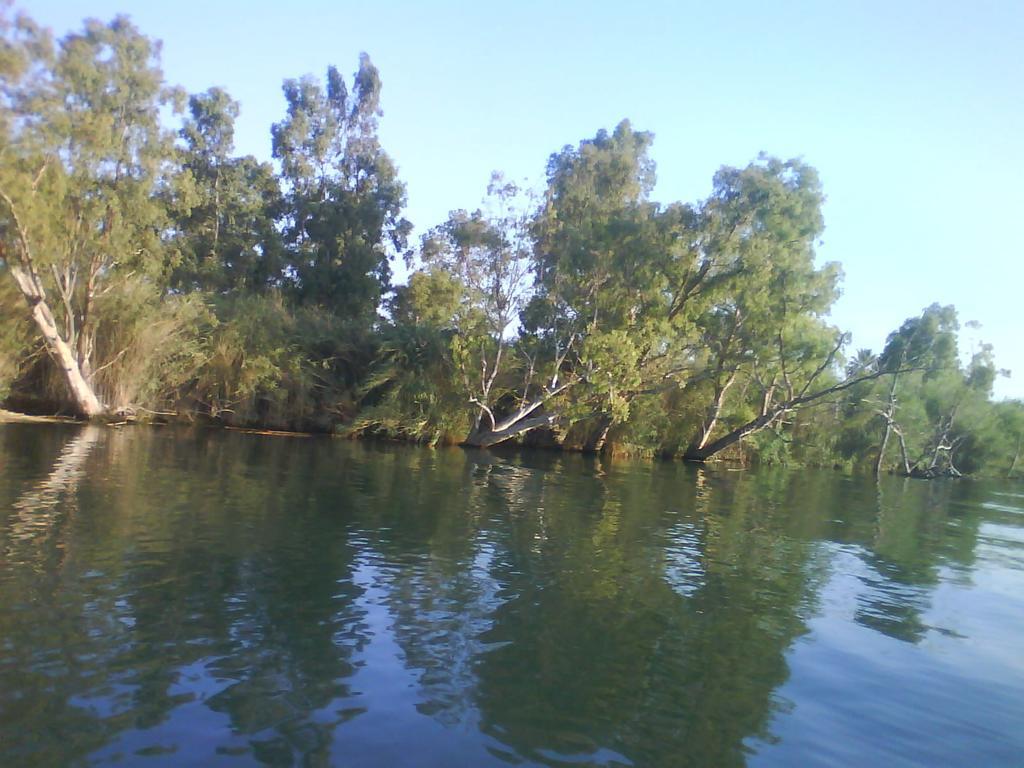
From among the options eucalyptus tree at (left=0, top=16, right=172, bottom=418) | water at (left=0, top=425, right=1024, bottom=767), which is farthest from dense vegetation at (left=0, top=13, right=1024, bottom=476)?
water at (left=0, top=425, right=1024, bottom=767)

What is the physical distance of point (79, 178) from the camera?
31.3 m

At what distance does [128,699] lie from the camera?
6.59 metres

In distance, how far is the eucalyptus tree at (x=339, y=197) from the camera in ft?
180

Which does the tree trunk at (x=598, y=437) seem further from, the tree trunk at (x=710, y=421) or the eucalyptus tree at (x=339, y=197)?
the eucalyptus tree at (x=339, y=197)

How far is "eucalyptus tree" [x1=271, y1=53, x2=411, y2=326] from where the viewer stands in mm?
54812

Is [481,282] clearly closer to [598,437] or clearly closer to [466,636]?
[598,437]

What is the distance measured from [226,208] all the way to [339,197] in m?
7.70

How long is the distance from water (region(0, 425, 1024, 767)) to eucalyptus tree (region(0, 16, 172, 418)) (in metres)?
15.3

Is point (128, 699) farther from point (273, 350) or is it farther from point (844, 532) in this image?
point (273, 350)

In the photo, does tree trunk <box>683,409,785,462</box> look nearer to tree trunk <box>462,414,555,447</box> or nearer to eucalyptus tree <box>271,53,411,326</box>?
tree trunk <box>462,414,555,447</box>

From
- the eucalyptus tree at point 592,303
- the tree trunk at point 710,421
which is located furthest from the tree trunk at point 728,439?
the eucalyptus tree at point 592,303

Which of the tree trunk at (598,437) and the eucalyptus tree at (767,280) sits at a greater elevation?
the eucalyptus tree at (767,280)

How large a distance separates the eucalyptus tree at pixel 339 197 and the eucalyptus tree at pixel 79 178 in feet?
66.0

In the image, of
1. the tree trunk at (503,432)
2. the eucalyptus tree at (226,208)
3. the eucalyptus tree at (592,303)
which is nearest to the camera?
the eucalyptus tree at (592,303)
